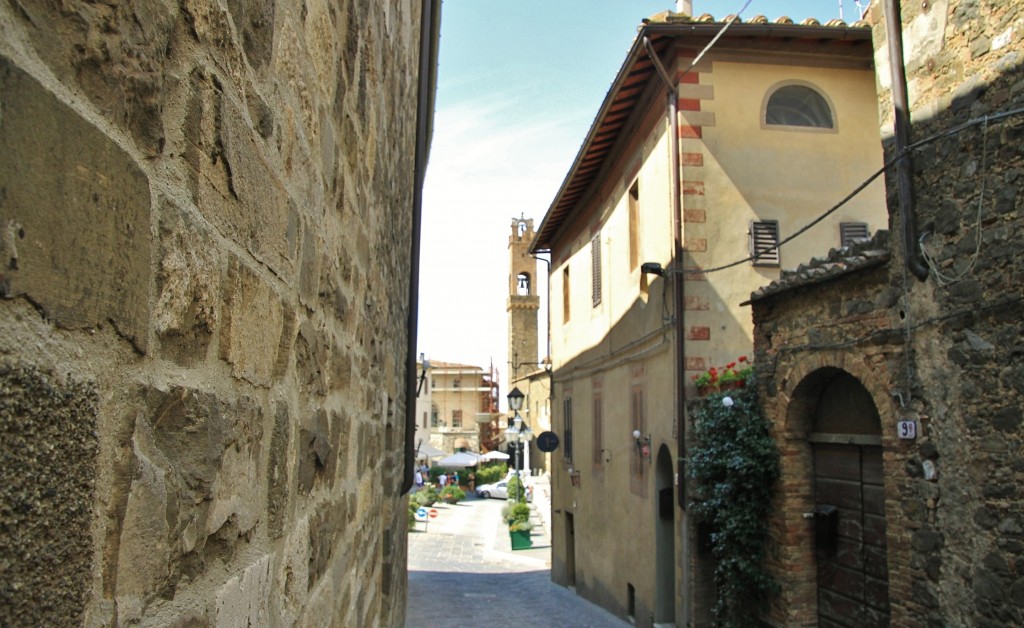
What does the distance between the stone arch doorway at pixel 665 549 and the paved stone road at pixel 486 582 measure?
5.36 ft

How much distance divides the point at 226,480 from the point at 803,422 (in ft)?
23.9

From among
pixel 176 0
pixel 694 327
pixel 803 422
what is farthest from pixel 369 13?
pixel 694 327

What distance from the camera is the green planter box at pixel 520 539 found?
934 inches

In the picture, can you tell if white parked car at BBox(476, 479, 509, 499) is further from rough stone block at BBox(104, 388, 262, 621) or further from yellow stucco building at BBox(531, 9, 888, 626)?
rough stone block at BBox(104, 388, 262, 621)

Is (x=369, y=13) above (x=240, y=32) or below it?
above

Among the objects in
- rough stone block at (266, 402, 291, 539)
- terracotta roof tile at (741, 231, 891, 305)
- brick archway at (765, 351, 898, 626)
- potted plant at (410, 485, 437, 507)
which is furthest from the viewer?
potted plant at (410, 485, 437, 507)

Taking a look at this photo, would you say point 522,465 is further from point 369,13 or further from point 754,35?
point 369,13

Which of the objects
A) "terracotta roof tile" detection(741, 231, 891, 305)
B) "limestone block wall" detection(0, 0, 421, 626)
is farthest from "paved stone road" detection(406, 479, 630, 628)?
"limestone block wall" detection(0, 0, 421, 626)

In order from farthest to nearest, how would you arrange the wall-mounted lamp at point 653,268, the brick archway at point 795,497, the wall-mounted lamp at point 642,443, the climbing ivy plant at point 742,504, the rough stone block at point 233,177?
1. the wall-mounted lamp at point 642,443
2. the wall-mounted lamp at point 653,268
3. the climbing ivy plant at point 742,504
4. the brick archway at point 795,497
5. the rough stone block at point 233,177

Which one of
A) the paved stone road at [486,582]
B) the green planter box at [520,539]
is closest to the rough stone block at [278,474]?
the paved stone road at [486,582]

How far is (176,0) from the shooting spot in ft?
3.35

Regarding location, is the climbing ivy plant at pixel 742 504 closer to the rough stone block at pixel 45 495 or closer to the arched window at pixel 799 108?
the arched window at pixel 799 108

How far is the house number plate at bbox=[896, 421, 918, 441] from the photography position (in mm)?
5961

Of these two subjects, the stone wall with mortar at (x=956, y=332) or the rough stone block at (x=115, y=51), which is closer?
the rough stone block at (x=115, y=51)
